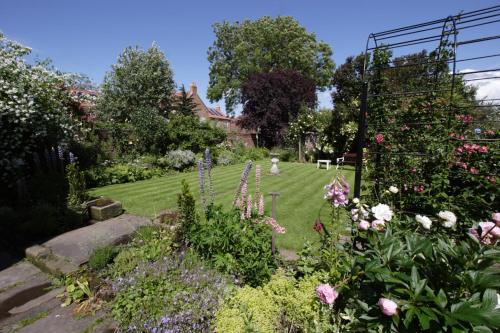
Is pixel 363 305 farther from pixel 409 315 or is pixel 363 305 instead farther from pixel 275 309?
pixel 275 309

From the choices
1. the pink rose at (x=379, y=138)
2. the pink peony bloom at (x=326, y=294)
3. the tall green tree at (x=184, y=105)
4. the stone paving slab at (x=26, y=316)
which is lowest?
the stone paving slab at (x=26, y=316)

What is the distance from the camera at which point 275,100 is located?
2294 centimetres

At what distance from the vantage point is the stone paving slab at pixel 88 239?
13.4 ft

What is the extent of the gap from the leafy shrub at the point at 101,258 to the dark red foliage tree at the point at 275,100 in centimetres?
1973

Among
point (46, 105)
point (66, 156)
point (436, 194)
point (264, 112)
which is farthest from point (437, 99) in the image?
point (264, 112)

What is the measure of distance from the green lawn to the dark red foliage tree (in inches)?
490

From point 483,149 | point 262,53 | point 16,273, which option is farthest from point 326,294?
point 262,53

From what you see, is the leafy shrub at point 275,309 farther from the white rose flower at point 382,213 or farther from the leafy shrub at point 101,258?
the leafy shrub at point 101,258

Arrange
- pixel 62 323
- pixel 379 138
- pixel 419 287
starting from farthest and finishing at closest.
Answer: pixel 379 138, pixel 62 323, pixel 419 287

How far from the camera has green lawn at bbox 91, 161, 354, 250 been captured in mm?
5023

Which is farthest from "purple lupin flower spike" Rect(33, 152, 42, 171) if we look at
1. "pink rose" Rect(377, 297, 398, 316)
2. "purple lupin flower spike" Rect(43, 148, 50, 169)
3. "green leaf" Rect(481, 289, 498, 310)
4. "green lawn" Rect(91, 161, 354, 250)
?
"green leaf" Rect(481, 289, 498, 310)

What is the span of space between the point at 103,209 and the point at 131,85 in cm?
1797

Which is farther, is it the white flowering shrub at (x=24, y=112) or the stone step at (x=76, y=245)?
the white flowering shrub at (x=24, y=112)

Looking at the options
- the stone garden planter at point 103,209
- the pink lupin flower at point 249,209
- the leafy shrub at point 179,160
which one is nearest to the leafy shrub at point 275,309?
the pink lupin flower at point 249,209
